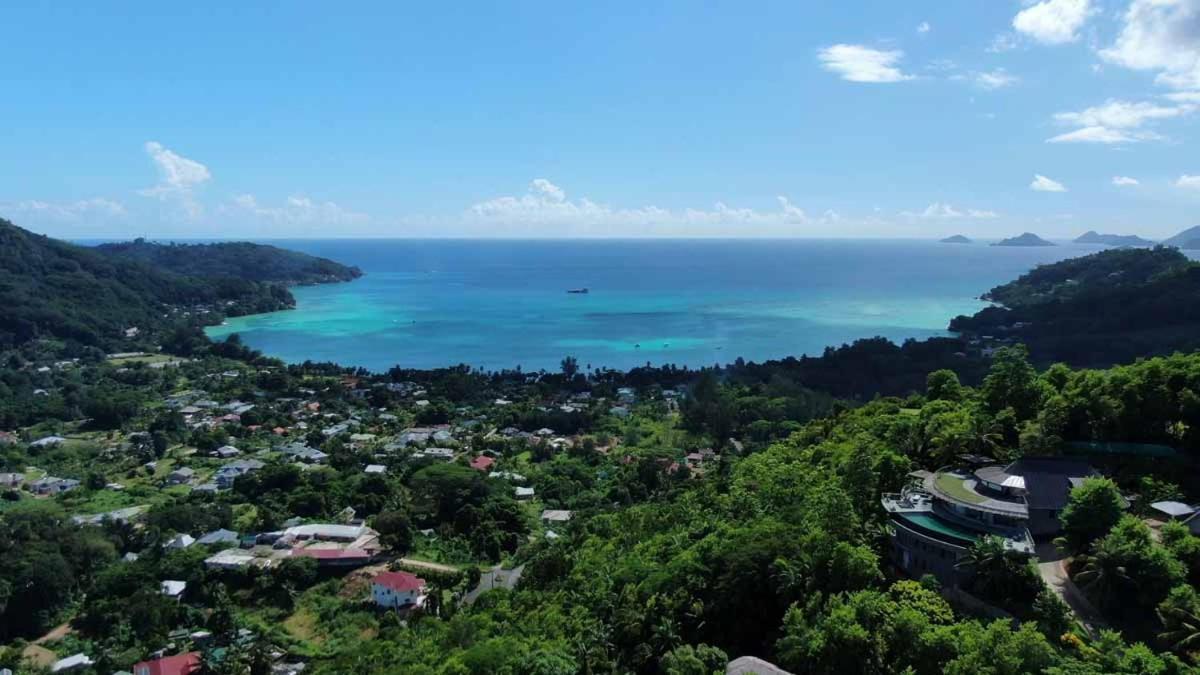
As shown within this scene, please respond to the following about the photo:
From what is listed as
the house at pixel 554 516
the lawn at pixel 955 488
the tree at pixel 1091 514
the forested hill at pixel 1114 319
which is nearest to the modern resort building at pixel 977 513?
the lawn at pixel 955 488

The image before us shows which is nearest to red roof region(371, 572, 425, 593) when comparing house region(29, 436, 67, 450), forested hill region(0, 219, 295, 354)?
house region(29, 436, 67, 450)

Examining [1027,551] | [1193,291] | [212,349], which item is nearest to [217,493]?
[1027,551]

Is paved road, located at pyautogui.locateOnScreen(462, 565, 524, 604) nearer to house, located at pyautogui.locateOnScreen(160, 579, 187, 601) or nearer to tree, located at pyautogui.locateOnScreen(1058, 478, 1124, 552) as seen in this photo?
house, located at pyautogui.locateOnScreen(160, 579, 187, 601)

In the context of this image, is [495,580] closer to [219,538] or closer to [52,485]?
[219,538]

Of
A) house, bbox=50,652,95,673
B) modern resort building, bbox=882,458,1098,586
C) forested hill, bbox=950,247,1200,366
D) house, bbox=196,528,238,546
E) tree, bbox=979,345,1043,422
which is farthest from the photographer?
forested hill, bbox=950,247,1200,366

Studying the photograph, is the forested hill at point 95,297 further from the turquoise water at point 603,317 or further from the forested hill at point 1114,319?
the forested hill at point 1114,319

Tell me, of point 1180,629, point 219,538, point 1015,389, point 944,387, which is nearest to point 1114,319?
point 944,387

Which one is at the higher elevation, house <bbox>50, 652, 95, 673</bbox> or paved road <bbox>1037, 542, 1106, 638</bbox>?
paved road <bbox>1037, 542, 1106, 638</bbox>
